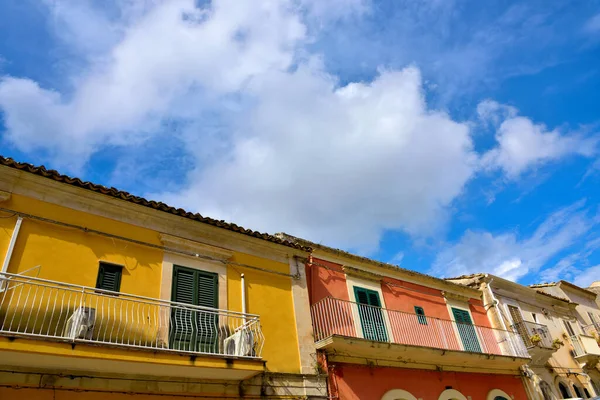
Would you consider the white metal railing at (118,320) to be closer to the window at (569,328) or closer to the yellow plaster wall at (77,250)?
the yellow plaster wall at (77,250)

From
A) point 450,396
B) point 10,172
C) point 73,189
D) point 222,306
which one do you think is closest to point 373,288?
point 450,396

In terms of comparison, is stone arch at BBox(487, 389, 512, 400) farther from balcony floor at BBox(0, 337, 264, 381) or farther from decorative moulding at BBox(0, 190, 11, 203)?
decorative moulding at BBox(0, 190, 11, 203)

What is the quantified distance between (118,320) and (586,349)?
21.8 meters

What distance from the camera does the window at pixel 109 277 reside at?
8.84m

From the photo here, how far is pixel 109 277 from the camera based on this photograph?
Result: 354 inches

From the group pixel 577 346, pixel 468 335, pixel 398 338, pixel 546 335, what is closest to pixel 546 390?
pixel 546 335

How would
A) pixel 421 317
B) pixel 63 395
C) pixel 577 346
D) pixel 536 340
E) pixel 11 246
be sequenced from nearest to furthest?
pixel 63 395
pixel 11 246
pixel 421 317
pixel 536 340
pixel 577 346

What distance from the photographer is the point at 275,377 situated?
9.95 m

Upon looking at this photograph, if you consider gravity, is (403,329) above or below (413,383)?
above

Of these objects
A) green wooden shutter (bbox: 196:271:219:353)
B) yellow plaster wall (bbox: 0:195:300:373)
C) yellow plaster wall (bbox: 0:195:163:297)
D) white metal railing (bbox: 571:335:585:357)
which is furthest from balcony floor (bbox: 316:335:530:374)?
white metal railing (bbox: 571:335:585:357)

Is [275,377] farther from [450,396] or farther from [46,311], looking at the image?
[450,396]

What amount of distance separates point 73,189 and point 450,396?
1238 cm

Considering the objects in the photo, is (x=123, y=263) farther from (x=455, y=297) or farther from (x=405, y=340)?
(x=455, y=297)

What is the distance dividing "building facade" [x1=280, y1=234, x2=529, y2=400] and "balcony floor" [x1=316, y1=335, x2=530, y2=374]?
0.03 meters
